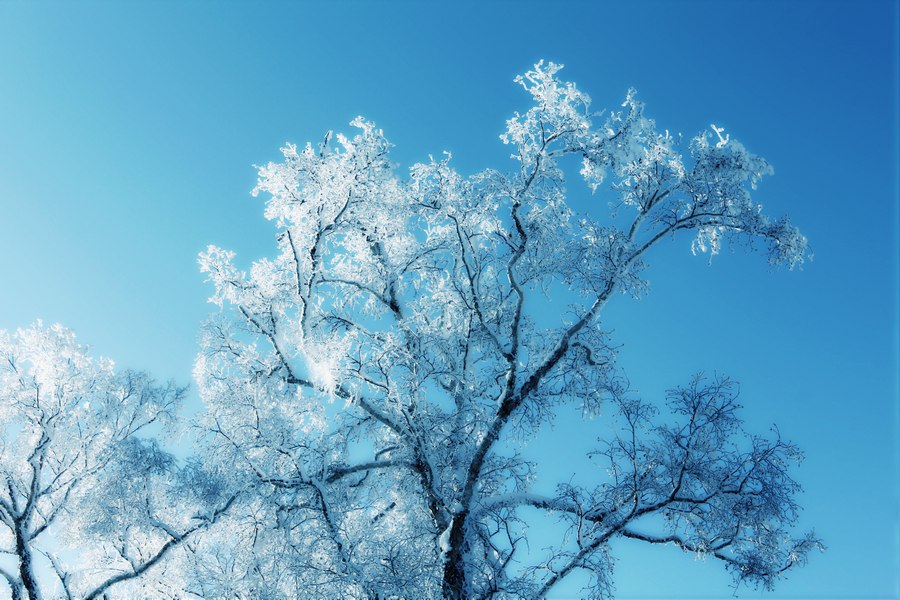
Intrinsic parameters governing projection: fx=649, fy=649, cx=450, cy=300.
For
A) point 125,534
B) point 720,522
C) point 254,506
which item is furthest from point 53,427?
point 720,522

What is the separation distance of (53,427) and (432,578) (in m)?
9.43

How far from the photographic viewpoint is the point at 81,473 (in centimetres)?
1421

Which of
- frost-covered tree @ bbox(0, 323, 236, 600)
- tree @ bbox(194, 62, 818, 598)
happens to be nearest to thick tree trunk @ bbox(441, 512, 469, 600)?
tree @ bbox(194, 62, 818, 598)

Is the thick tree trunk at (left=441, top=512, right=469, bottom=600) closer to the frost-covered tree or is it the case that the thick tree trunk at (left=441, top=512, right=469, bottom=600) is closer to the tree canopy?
the tree canopy

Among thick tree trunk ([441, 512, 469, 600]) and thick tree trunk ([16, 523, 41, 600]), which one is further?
thick tree trunk ([16, 523, 41, 600])

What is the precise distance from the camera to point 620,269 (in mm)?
10344

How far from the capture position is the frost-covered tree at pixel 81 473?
1285 cm

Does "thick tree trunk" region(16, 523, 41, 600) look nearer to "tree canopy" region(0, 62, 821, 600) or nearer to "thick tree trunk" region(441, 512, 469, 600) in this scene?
"tree canopy" region(0, 62, 821, 600)

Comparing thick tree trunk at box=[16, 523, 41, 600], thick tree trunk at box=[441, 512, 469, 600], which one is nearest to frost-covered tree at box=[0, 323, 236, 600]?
thick tree trunk at box=[16, 523, 41, 600]

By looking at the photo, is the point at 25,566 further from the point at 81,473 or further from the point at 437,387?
the point at 437,387

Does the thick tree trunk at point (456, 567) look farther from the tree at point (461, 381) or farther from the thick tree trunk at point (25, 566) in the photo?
the thick tree trunk at point (25, 566)

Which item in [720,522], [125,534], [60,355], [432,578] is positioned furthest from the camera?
[60,355]

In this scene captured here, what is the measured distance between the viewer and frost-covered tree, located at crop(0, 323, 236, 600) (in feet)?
42.2

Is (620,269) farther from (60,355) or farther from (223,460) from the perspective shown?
(60,355)
